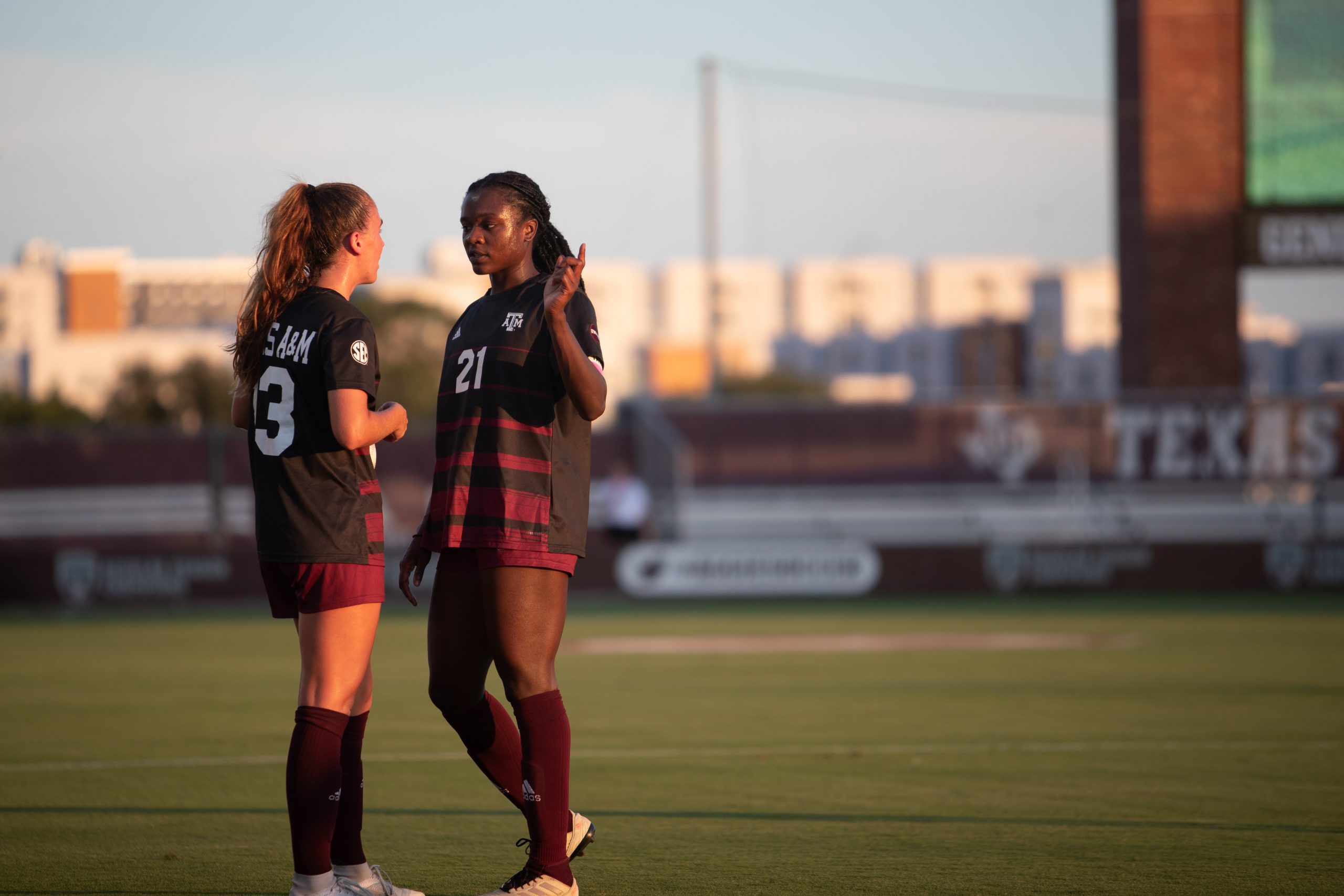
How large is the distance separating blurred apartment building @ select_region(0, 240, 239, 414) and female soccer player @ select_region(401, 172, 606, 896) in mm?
30011

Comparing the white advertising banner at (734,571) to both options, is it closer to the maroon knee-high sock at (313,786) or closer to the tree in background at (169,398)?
the maroon knee-high sock at (313,786)

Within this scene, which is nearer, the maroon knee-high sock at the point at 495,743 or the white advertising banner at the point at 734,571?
the maroon knee-high sock at the point at 495,743

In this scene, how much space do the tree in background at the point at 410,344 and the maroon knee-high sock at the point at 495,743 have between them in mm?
64504

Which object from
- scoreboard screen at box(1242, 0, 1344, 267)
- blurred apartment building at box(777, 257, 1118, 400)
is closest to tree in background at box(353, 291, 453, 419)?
blurred apartment building at box(777, 257, 1118, 400)

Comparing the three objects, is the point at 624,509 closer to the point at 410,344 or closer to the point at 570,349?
the point at 570,349

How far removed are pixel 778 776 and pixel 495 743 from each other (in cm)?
258

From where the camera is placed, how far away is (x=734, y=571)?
22.3m

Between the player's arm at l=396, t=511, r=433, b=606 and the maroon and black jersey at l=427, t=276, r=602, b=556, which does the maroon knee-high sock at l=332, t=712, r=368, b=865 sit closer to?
the player's arm at l=396, t=511, r=433, b=606

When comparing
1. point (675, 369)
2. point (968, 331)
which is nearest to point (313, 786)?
point (968, 331)

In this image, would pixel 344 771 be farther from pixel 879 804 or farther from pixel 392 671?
pixel 392 671

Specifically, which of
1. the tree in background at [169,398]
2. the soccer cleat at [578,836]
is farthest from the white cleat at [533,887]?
the tree in background at [169,398]

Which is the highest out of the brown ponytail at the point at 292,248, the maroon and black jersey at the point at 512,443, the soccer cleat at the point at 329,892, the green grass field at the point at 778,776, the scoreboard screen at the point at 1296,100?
the scoreboard screen at the point at 1296,100

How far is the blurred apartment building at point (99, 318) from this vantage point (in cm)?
3597

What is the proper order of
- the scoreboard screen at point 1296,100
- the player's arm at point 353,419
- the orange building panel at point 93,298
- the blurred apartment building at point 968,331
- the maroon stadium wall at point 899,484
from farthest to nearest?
the blurred apartment building at point 968,331 → the orange building panel at point 93,298 → the scoreboard screen at point 1296,100 → the maroon stadium wall at point 899,484 → the player's arm at point 353,419
